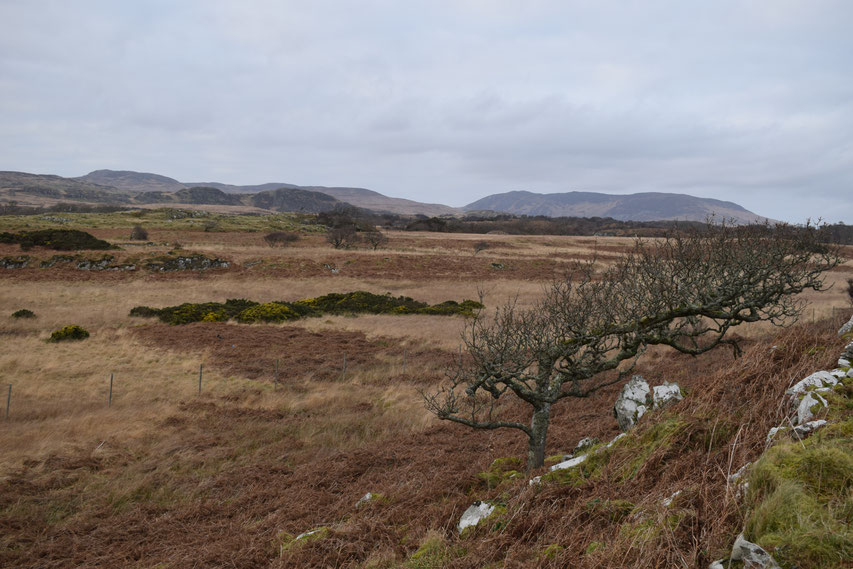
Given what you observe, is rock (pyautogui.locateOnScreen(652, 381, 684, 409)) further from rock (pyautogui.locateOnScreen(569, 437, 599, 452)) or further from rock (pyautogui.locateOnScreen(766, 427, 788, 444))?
rock (pyautogui.locateOnScreen(766, 427, 788, 444))

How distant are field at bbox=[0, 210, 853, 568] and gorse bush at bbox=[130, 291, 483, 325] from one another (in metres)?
1.37

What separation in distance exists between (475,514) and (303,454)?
22.3 ft

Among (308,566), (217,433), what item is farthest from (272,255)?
(308,566)

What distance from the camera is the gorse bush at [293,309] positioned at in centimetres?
2856

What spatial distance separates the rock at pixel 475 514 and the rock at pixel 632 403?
410 cm

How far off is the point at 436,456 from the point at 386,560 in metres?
4.94

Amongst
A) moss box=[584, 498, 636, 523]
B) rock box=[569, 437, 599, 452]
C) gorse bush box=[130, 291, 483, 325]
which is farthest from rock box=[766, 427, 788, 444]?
gorse bush box=[130, 291, 483, 325]

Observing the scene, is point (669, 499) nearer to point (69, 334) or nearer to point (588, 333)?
point (588, 333)

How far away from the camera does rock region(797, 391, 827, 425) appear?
549cm

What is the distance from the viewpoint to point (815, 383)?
20.2 feet

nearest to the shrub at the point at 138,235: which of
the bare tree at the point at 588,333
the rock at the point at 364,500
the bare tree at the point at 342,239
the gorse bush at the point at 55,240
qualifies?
the gorse bush at the point at 55,240

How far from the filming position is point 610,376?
16.5 meters

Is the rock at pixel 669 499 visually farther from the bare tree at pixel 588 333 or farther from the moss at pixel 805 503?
the bare tree at pixel 588 333

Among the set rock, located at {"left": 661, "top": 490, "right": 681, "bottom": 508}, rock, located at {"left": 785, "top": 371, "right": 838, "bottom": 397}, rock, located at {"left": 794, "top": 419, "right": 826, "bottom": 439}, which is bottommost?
rock, located at {"left": 661, "top": 490, "right": 681, "bottom": 508}
